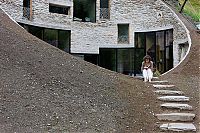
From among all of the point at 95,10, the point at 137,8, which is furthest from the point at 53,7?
the point at 137,8

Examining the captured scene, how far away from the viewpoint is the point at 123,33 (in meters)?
28.2

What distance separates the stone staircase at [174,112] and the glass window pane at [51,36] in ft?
48.6

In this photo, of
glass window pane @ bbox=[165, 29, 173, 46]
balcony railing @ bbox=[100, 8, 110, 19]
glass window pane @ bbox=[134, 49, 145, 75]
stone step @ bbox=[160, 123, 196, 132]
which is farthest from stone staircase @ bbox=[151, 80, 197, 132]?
balcony railing @ bbox=[100, 8, 110, 19]

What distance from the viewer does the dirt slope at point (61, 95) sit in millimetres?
7762

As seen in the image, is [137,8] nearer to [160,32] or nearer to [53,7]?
[160,32]

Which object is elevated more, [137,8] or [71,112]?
[137,8]

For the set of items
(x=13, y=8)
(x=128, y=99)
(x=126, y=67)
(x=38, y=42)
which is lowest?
(x=126, y=67)

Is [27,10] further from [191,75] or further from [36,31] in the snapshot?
[191,75]

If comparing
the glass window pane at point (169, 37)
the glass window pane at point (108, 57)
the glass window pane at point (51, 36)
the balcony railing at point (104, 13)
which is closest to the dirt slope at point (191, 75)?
the glass window pane at point (169, 37)

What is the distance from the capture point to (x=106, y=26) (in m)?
27.8

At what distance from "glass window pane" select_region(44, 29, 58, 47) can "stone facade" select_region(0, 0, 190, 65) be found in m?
0.46

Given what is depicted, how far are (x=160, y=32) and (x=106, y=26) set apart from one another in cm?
439

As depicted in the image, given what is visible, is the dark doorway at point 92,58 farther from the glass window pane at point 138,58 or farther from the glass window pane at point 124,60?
the glass window pane at point 138,58

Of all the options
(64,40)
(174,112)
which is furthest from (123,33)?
(174,112)
